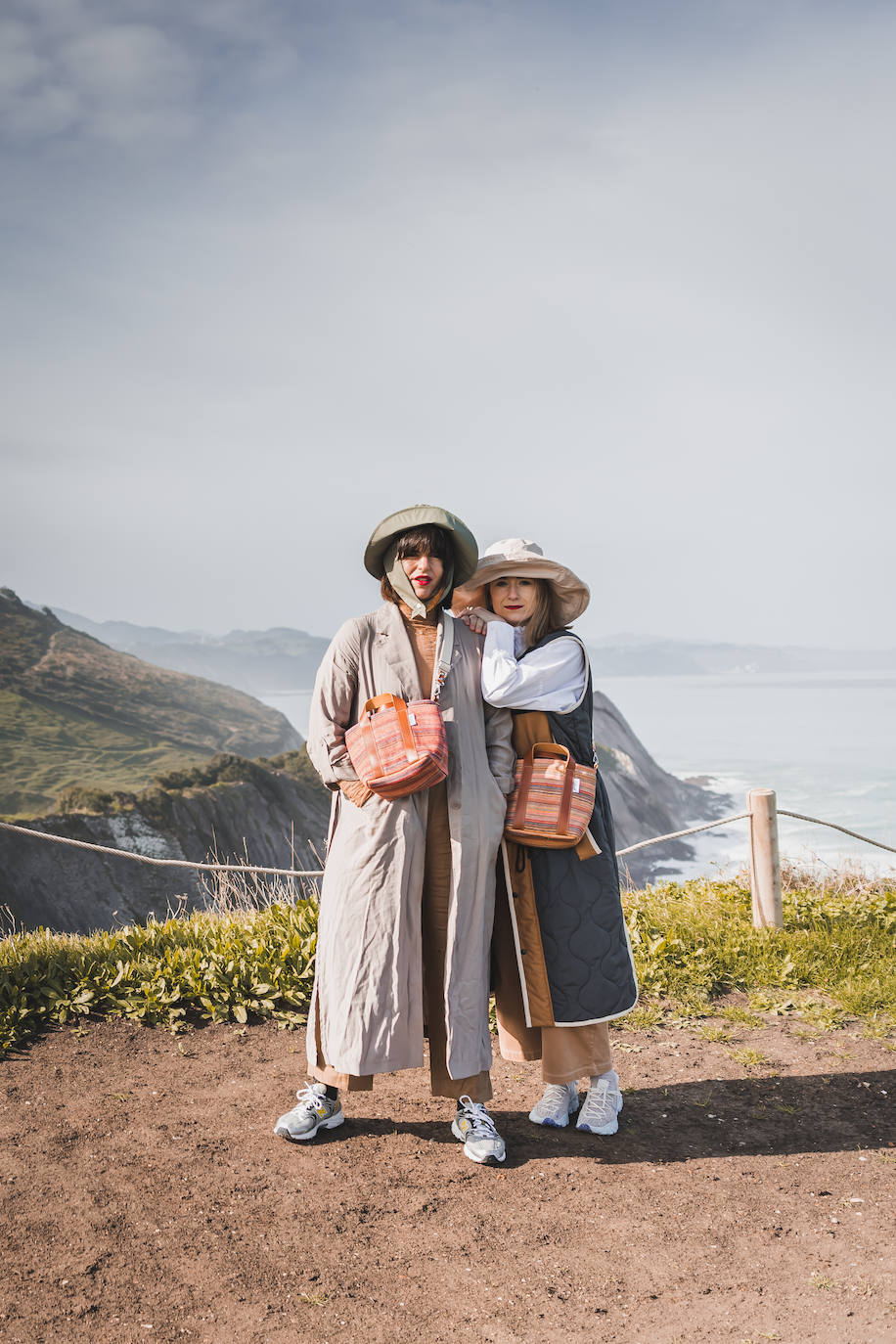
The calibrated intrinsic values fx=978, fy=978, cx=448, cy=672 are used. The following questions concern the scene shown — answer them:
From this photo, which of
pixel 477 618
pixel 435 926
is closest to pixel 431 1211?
pixel 435 926

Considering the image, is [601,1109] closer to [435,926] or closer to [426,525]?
[435,926]

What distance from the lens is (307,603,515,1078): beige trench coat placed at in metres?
3.02

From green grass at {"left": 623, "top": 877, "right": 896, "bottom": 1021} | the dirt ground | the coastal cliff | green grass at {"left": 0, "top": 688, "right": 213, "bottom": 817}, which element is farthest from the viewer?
green grass at {"left": 0, "top": 688, "right": 213, "bottom": 817}

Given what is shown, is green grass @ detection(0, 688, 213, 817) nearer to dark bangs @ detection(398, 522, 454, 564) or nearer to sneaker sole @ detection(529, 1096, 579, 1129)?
sneaker sole @ detection(529, 1096, 579, 1129)

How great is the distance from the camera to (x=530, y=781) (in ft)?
10.3

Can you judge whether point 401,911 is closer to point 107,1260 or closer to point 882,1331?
point 107,1260

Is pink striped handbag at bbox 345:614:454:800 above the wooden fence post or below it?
above

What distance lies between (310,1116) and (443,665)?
1597 millimetres

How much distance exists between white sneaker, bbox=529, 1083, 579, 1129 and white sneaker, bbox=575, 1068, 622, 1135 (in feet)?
0.17

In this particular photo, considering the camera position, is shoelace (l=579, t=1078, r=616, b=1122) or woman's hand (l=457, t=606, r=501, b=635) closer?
woman's hand (l=457, t=606, r=501, b=635)

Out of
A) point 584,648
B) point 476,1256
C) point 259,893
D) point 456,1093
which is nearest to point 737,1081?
point 456,1093

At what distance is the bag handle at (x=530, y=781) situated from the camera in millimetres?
3111

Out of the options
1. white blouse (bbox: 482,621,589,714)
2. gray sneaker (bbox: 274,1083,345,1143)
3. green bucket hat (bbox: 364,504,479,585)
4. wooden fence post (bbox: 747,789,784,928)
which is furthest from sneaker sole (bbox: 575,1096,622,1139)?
wooden fence post (bbox: 747,789,784,928)

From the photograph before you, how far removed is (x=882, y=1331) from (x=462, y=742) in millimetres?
1838
